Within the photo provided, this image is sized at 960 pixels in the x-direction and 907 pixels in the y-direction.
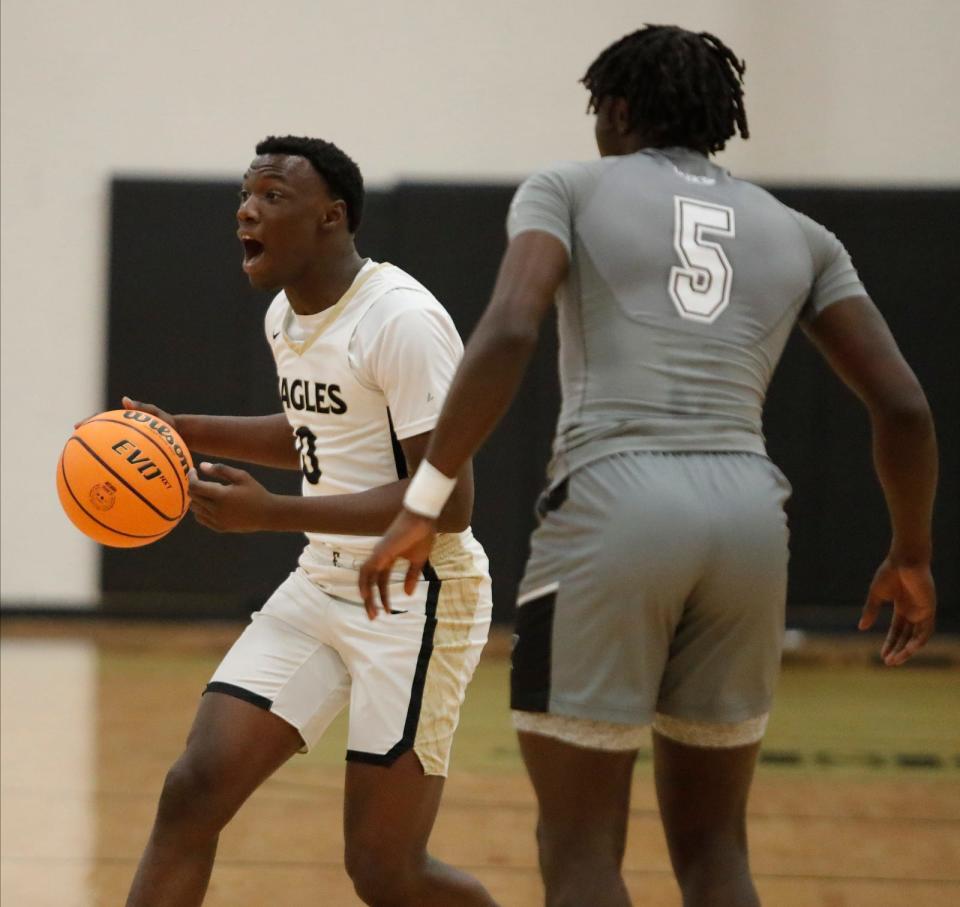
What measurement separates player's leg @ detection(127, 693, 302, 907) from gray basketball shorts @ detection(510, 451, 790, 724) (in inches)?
34.7

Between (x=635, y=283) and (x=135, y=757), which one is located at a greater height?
(x=635, y=283)

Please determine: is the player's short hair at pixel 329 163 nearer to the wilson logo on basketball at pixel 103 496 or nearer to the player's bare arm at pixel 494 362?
the wilson logo on basketball at pixel 103 496

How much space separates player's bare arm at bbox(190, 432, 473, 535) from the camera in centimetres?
299

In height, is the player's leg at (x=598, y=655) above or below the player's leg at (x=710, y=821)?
above

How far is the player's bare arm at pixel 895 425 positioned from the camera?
8.11 feet

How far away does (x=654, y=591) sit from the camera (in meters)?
2.29

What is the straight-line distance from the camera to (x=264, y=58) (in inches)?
363

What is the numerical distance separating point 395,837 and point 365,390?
93 centimetres

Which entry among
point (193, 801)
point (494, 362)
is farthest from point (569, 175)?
point (193, 801)

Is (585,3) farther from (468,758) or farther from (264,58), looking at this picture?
(468,758)

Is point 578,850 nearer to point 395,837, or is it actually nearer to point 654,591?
point 654,591

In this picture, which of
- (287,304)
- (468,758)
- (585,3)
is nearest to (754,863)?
(468,758)

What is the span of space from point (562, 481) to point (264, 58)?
7.39m

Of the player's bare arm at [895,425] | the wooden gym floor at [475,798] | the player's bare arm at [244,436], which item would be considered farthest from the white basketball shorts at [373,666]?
the wooden gym floor at [475,798]
